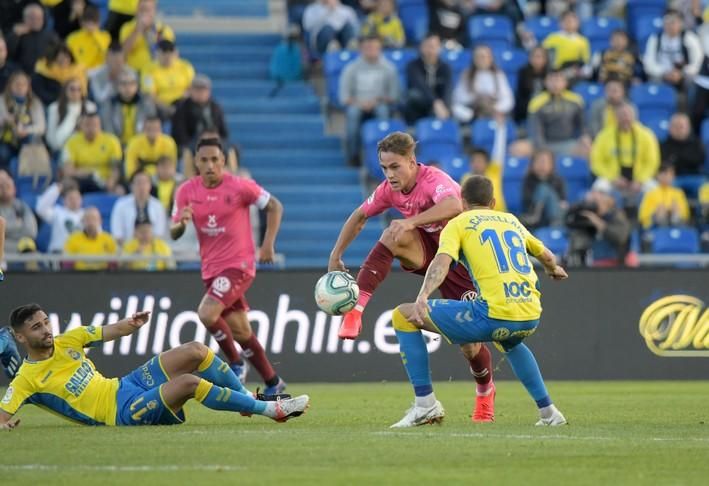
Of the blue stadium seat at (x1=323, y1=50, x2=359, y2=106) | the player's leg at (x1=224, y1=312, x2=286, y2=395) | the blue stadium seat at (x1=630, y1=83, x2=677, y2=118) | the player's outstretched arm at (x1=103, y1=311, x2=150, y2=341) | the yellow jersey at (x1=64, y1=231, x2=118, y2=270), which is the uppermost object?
the blue stadium seat at (x1=323, y1=50, x2=359, y2=106)

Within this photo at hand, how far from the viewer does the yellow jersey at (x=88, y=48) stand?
73.8 ft

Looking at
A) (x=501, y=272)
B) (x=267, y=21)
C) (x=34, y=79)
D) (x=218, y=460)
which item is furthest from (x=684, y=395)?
(x=267, y=21)

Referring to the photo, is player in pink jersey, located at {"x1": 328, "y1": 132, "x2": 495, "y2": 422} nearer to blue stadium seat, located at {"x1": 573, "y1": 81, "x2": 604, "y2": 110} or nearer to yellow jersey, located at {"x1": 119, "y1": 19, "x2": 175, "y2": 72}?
yellow jersey, located at {"x1": 119, "y1": 19, "x2": 175, "y2": 72}

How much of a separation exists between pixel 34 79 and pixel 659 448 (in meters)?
14.4

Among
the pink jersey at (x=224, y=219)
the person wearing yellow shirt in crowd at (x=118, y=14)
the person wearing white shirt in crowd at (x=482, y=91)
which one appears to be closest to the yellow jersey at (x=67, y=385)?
the pink jersey at (x=224, y=219)

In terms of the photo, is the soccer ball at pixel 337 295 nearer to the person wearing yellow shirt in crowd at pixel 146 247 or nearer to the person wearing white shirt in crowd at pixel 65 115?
the person wearing yellow shirt in crowd at pixel 146 247

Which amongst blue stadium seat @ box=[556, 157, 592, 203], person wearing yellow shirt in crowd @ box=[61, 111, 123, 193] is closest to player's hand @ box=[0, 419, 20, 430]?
person wearing yellow shirt in crowd @ box=[61, 111, 123, 193]

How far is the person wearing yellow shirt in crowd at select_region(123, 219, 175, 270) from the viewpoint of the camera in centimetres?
1903

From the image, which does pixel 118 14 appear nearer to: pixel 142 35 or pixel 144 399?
pixel 142 35

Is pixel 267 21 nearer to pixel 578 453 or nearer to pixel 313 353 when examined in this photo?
pixel 313 353

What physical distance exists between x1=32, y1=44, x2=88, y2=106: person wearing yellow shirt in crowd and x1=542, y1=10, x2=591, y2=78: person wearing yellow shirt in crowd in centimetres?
752

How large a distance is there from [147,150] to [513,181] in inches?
209

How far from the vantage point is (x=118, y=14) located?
23.0 metres

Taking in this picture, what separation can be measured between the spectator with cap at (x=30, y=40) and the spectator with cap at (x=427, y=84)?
523cm
